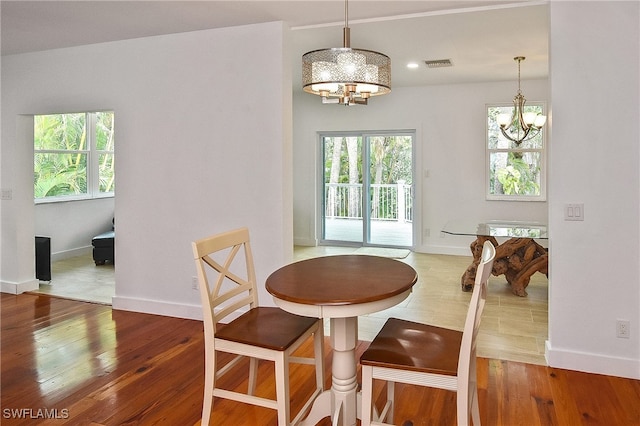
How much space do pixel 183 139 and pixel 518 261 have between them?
11.3 ft

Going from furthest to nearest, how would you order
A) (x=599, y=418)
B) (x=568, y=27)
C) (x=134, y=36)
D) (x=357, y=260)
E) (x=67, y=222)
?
1. (x=67, y=222)
2. (x=134, y=36)
3. (x=568, y=27)
4. (x=357, y=260)
5. (x=599, y=418)

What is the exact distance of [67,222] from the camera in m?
6.73

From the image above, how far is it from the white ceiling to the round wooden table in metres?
1.87

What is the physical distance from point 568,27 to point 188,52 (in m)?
2.82

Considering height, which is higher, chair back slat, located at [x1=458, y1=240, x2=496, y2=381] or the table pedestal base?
chair back slat, located at [x1=458, y1=240, x2=496, y2=381]

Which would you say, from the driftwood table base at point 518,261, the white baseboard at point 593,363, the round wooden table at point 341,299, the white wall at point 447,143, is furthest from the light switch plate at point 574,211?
the white wall at point 447,143

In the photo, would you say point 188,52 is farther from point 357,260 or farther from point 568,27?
point 568,27

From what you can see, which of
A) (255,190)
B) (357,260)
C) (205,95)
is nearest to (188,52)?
(205,95)

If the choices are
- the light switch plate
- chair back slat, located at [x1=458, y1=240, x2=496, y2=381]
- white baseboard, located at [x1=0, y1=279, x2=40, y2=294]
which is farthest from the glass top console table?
white baseboard, located at [x1=0, y1=279, x2=40, y2=294]

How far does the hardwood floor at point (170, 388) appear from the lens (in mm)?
2453

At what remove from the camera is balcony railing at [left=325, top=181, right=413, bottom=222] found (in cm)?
741

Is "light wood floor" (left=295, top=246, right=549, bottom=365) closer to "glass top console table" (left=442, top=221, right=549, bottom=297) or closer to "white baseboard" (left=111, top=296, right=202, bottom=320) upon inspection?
"glass top console table" (left=442, top=221, right=549, bottom=297)

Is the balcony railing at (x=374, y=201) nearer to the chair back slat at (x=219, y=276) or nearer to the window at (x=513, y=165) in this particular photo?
the window at (x=513, y=165)

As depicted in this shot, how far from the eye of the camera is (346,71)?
7.09 ft
